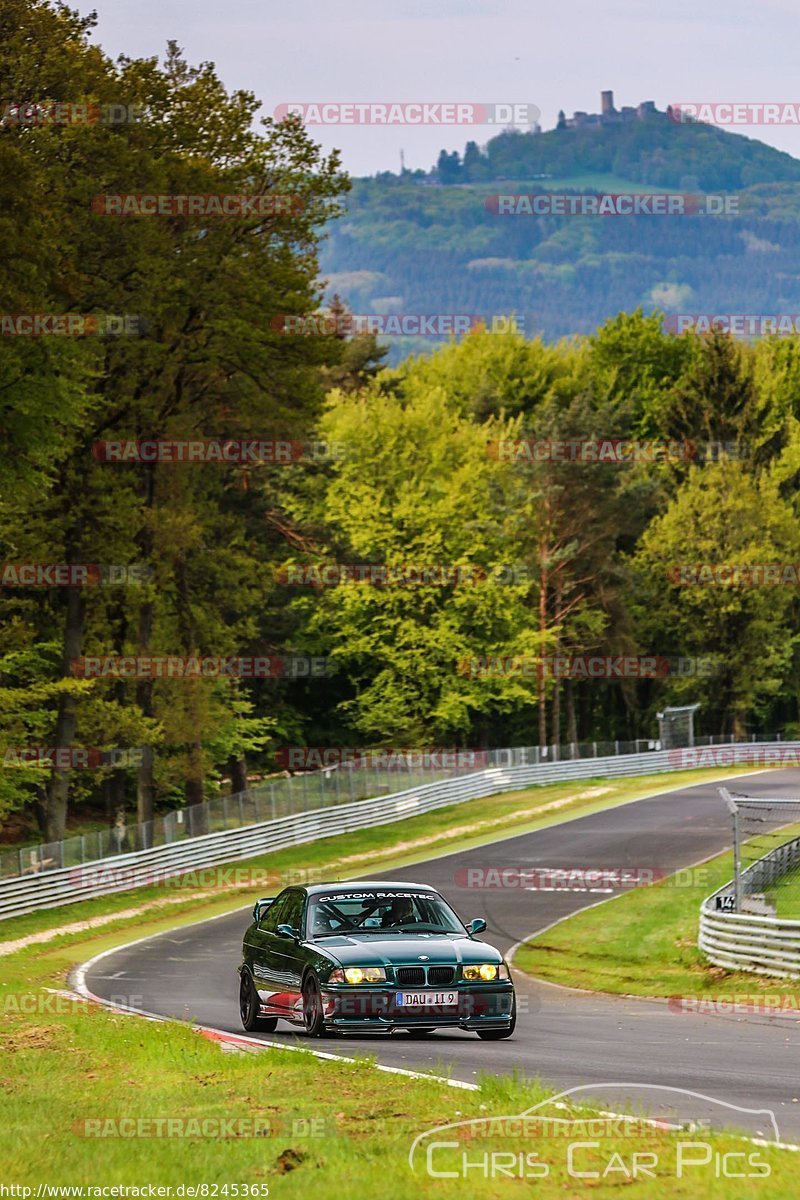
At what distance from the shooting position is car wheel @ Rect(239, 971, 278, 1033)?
16.5 metres

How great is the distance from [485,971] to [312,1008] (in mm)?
1640

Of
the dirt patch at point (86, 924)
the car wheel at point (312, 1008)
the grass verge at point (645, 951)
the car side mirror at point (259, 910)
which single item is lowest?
the dirt patch at point (86, 924)

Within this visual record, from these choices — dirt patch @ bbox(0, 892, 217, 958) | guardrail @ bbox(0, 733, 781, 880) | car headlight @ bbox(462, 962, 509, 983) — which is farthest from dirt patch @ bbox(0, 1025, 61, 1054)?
guardrail @ bbox(0, 733, 781, 880)

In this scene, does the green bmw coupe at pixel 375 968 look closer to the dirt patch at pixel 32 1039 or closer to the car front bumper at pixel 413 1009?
the car front bumper at pixel 413 1009

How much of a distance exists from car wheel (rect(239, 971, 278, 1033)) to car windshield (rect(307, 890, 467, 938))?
1128 mm

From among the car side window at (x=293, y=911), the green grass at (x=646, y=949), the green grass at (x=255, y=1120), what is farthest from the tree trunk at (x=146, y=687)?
the car side window at (x=293, y=911)

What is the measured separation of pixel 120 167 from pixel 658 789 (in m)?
31.9

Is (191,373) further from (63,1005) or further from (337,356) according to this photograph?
(63,1005)

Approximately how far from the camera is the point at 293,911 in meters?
16.6

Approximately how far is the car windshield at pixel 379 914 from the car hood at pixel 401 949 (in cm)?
24

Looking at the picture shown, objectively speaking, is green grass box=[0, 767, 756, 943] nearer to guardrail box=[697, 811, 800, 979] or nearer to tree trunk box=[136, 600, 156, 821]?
tree trunk box=[136, 600, 156, 821]

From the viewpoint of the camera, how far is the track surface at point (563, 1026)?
11.5 meters

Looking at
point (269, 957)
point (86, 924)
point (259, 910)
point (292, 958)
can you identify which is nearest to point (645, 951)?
point (259, 910)

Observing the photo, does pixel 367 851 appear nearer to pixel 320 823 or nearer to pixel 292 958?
pixel 320 823
